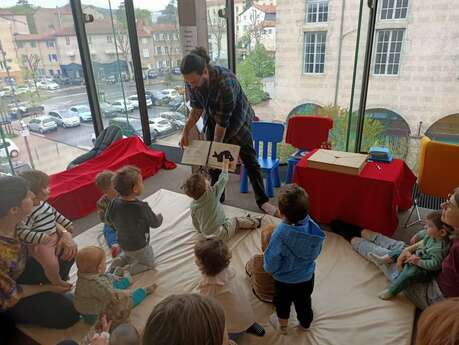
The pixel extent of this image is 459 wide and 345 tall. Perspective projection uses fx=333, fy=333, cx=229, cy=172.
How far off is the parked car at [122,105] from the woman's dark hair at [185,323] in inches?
155

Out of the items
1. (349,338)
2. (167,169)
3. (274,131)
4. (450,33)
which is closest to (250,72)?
(274,131)

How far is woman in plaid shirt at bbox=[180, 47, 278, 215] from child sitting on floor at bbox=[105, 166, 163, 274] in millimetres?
778

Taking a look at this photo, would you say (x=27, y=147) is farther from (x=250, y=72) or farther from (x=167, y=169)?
(x=250, y=72)

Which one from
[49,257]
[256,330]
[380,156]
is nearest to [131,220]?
[49,257]

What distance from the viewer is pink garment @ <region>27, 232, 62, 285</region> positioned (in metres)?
1.71

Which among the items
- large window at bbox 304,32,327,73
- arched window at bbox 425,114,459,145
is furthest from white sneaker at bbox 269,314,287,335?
large window at bbox 304,32,327,73

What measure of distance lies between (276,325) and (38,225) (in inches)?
54.0

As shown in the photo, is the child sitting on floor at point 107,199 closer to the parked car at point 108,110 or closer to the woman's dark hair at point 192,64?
the woman's dark hair at point 192,64

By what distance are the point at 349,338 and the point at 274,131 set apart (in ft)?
6.58

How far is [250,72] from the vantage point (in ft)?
13.7

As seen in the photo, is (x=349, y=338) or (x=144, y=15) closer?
(x=349, y=338)

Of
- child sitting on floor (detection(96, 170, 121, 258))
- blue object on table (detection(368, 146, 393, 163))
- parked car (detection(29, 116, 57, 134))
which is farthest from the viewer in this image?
parked car (detection(29, 116, 57, 134))

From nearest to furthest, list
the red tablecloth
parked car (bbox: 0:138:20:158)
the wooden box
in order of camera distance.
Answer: the wooden box → the red tablecloth → parked car (bbox: 0:138:20:158)

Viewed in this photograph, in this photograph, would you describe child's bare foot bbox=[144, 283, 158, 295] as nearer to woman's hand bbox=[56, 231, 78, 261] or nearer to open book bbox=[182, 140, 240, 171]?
woman's hand bbox=[56, 231, 78, 261]
